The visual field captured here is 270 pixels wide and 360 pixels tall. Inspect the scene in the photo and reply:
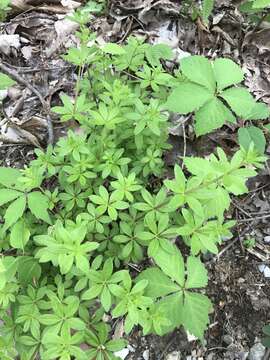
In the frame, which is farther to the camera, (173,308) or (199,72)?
(199,72)

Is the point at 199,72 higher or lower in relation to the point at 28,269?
higher

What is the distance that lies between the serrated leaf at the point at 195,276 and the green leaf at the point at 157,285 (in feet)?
0.20

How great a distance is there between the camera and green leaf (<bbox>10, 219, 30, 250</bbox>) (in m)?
1.91

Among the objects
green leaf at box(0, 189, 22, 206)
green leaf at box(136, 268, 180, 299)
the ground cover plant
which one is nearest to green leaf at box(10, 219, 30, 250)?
the ground cover plant

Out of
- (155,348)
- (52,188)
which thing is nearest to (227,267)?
(155,348)

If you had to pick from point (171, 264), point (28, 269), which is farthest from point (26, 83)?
point (171, 264)

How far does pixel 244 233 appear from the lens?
2598 millimetres

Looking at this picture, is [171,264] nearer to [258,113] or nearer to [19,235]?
[19,235]

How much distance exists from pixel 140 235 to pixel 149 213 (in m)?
0.10

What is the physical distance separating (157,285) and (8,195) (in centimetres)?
78

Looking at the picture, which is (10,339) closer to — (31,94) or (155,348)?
(155,348)

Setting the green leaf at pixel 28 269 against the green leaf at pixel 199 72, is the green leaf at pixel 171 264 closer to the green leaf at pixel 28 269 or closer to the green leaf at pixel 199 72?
the green leaf at pixel 28 269

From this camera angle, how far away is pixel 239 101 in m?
2.23

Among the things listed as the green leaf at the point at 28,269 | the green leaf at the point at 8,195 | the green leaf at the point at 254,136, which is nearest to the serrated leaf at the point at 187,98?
the green leaf at the point at 254,136
